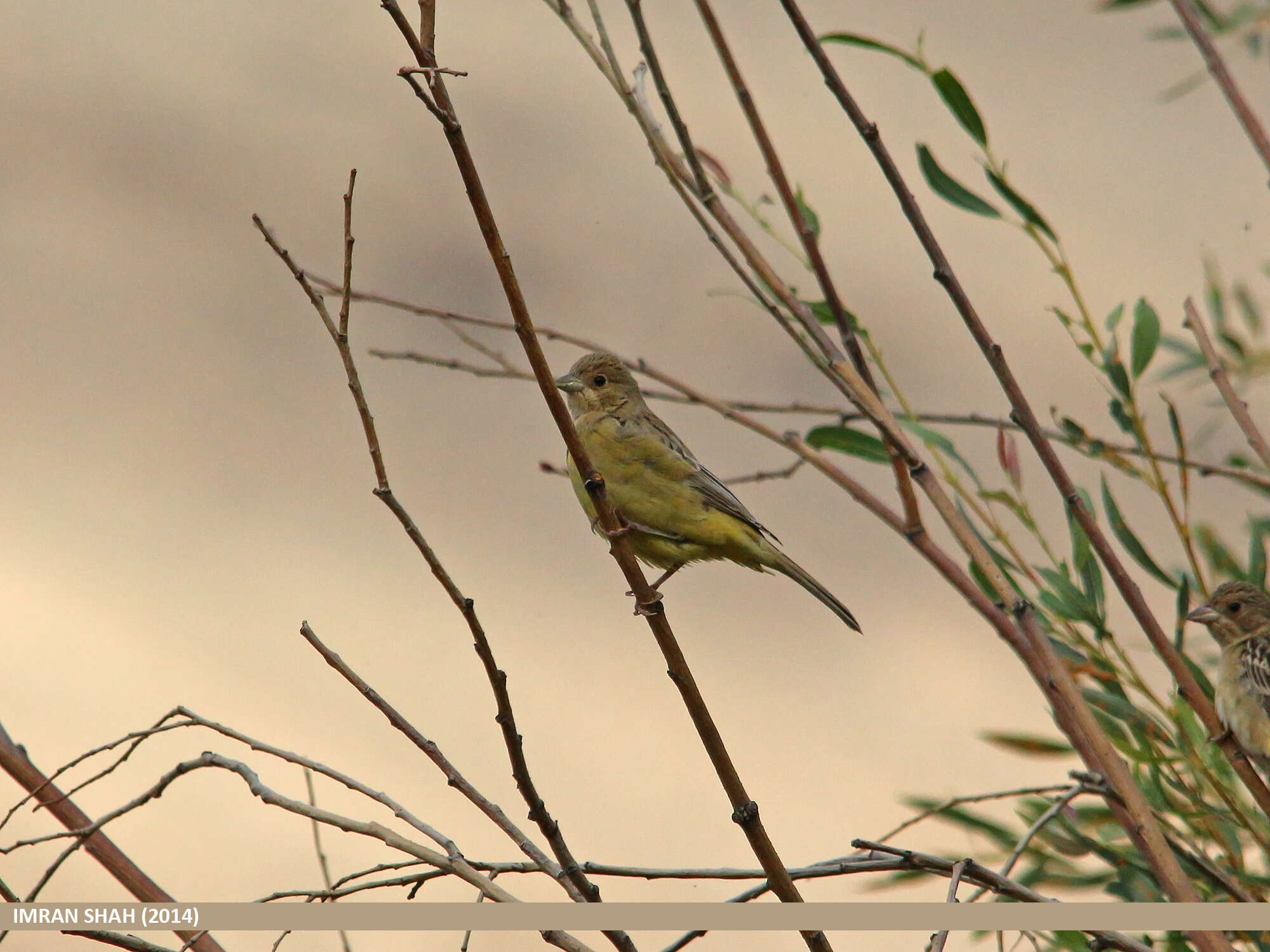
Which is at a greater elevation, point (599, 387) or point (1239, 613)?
point (599, 387)

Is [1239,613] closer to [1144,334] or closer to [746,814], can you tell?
[1144,334]

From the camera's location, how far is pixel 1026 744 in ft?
9.05

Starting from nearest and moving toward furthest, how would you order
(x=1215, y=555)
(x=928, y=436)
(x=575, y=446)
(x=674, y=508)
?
1. (x=575, y=446)
2. (x=928, y=436)
3. (x=1215, y=555)
4. (x=674, y=508)

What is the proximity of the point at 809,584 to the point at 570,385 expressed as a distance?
3.18 ft

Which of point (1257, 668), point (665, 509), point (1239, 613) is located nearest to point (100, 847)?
point (665, 509)

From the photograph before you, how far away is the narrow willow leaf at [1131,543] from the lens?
2547mm

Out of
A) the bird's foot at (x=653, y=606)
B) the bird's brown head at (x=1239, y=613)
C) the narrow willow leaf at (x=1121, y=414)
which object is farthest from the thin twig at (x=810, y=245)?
the bird's brown head at (x=1239, y=613)

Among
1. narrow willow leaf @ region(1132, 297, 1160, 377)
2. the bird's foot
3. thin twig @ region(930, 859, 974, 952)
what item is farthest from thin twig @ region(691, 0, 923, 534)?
narrow willow leaf @ region(1132, 297, 1160, 377)

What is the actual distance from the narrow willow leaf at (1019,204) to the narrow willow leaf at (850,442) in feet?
1.69

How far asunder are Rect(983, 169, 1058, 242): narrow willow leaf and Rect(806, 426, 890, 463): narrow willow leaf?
1.69ft

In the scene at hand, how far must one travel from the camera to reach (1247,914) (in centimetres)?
156

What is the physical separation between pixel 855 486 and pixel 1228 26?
66.5 inches

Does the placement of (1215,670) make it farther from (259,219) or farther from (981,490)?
(259,219)

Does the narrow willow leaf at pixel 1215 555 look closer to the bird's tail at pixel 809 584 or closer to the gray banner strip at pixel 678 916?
the bird's tail at pixel 809 584
